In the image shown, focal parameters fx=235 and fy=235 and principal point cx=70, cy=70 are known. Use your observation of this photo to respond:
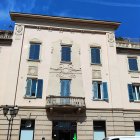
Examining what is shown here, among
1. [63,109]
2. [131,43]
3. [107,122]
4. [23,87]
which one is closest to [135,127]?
[107,122]

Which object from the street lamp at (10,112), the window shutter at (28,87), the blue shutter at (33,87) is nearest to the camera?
the street lamp at (10,112)

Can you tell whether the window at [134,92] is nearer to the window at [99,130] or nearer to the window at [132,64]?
the window at [132,64]

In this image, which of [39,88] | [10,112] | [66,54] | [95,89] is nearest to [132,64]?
[95,89]

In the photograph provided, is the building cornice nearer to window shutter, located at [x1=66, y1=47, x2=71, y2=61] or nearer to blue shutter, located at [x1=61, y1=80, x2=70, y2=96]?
window shutter, located at [x1=66, y1=47, x2=71, y2=61]

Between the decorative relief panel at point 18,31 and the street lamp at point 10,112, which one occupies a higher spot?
the decorative relief panel at point 18,31

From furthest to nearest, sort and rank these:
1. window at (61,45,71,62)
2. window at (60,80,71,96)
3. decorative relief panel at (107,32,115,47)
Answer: decorative relief panel at (107,32,115,47)
window at (61,45,71,62)
window at (60,80,71,96)

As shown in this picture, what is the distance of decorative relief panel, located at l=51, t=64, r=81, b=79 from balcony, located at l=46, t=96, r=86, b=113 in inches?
100

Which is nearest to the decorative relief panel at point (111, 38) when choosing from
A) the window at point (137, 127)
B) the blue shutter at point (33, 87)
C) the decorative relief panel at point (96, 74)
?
the decorative relief panel at point (96, 74)

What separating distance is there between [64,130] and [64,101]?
268cm

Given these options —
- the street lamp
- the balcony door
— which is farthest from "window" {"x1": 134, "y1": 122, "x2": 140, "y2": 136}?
the street lamp

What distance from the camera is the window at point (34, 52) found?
958 inches

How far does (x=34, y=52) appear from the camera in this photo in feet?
80.8

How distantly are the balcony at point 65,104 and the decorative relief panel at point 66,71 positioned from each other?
2.55 m

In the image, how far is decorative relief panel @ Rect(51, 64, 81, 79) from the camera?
23844 millimetres
